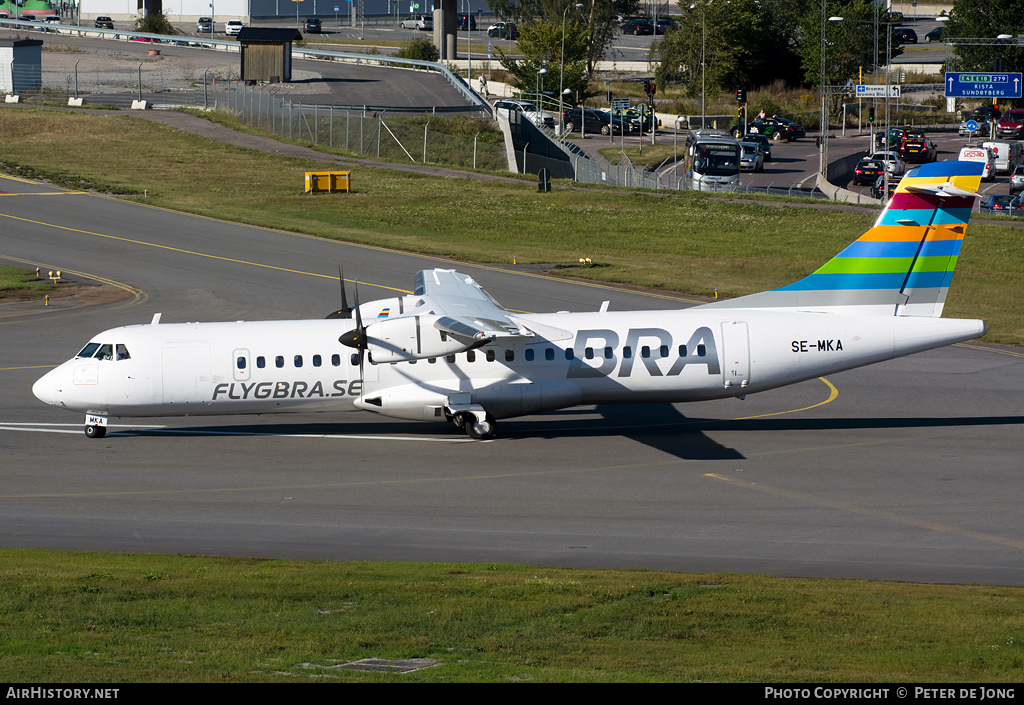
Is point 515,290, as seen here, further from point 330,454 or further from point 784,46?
point 784,46

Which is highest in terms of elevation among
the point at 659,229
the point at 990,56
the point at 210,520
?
the point at 990,56

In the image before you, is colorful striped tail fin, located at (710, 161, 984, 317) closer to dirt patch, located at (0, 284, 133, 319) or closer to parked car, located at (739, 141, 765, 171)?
dirt patch, located at (0, 284, 133, 319)

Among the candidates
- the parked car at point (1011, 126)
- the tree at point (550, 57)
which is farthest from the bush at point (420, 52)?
the parked car at point (1011, 126)

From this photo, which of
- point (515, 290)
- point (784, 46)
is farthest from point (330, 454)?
point (784, 46)

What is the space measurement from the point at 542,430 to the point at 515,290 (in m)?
17.3

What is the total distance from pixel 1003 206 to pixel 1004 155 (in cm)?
2505

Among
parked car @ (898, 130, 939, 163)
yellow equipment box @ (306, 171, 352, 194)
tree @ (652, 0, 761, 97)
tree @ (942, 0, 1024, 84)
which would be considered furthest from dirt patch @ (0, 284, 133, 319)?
tree @ (942, 0, 1024, 84)

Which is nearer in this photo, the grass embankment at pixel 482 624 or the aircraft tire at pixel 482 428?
the grass embankment at pixel 482 624

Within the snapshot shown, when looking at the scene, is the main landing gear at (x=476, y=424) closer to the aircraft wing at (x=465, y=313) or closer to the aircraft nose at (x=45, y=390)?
the aircraft wing at (x=465, y=313)

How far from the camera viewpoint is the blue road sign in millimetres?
82188

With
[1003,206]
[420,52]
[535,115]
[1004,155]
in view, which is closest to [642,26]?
[420,52]

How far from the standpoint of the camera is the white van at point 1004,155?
289ft

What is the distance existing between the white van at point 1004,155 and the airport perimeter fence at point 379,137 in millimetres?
40144

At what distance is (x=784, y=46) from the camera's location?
138m
